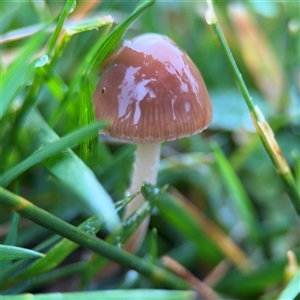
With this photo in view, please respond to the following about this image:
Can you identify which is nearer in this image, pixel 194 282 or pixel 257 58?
pixel 194 282

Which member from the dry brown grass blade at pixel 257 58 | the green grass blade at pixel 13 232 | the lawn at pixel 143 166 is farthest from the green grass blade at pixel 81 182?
the dry brown grass blade at pixel 257 58

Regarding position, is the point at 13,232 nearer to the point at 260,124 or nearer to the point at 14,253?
the point at 14,253

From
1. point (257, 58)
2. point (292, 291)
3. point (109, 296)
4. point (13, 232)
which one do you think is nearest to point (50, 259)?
point (13, 232)

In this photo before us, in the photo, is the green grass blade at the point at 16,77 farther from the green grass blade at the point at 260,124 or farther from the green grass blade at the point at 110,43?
the green grass blade at the point at 260,124

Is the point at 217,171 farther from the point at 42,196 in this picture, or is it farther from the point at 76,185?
the point at 76,185

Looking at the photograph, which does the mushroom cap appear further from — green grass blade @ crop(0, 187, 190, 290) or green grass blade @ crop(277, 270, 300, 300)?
green grass blade @ crop(277, 270, 300, 300)

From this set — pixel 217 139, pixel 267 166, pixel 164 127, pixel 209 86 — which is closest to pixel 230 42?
pixel 209 86
